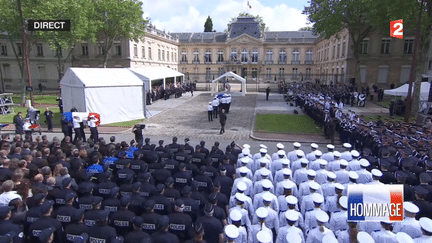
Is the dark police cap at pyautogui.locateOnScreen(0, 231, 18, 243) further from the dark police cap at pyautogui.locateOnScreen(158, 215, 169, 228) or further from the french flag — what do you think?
the french flag

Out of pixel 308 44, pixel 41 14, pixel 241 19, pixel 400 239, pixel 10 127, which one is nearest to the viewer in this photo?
pixel 400 239

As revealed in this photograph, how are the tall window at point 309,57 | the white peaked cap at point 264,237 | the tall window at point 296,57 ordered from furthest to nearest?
the tall window at point 296,57 < the tall window at point 309,57 < the white peaked cap at point 264,237

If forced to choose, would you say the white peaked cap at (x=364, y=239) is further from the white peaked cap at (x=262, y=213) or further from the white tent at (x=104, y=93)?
the white tent at (x=104, y=93)

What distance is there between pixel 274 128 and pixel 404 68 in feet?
101

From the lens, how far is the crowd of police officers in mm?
4691

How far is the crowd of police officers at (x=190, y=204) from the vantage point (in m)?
4.69

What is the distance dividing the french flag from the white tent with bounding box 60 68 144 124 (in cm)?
1828

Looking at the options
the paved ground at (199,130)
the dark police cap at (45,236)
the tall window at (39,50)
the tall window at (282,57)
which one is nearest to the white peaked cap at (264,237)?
the dark police cap at (45,236)

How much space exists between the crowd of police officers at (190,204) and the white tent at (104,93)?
34.8 feet

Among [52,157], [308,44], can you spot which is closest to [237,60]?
[308,44]

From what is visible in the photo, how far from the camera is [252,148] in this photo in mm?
14508

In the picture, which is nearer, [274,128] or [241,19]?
[274,128]

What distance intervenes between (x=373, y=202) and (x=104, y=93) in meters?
19.0

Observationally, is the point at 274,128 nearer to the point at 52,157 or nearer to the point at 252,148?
the point at 252,148
